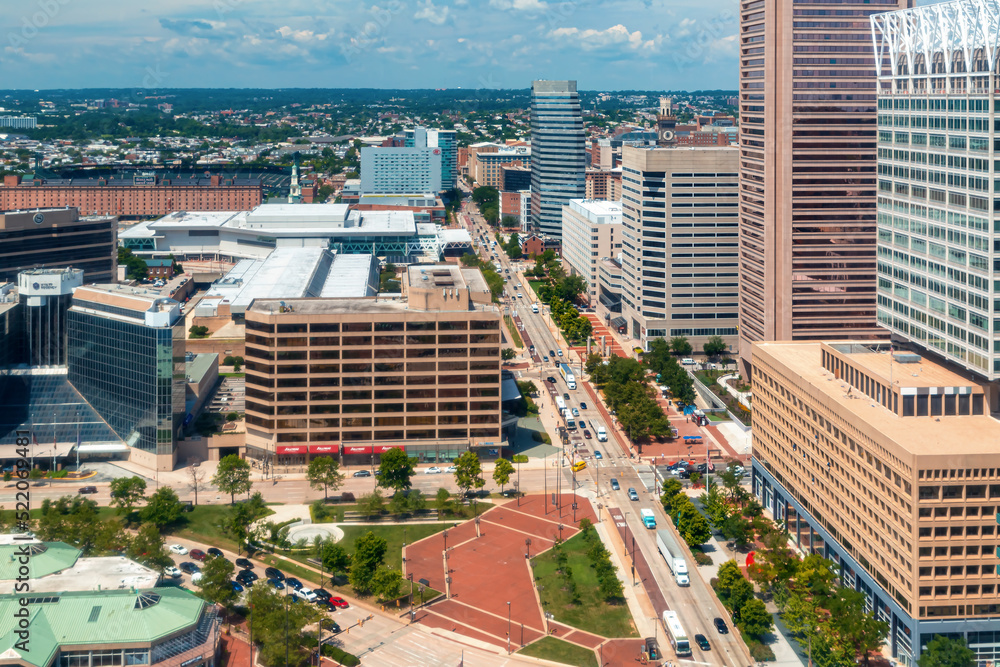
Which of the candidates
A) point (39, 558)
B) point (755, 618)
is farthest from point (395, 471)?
point (755, 618)

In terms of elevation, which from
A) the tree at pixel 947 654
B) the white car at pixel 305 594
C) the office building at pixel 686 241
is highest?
the office building at pixel 686 241

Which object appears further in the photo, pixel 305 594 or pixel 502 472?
pixel 502 472

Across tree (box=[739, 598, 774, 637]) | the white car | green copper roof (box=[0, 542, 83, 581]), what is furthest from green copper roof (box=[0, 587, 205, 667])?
tree (box=[739, 598, 774, 637])

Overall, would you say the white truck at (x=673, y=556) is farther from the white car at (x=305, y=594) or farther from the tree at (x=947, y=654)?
the white car at (x=305, y=594)

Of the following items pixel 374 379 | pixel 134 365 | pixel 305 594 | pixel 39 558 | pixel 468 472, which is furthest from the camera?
pixel 134 365

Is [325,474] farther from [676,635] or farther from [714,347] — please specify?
[714,347]

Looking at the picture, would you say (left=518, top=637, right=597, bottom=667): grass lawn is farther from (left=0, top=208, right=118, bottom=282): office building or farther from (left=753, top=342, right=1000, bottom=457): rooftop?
(left=0, top=208, right=118, bottom=282): office building

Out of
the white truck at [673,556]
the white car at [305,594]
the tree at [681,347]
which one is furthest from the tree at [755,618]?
the tree at [681,347]

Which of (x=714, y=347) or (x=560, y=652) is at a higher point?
(x=714, y=347)
